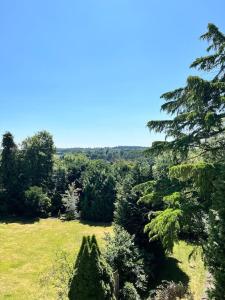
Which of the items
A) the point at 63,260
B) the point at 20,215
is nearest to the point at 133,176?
the point at 63,260

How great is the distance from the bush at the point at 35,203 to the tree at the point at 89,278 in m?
31.4

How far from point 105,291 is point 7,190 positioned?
35.5 metres

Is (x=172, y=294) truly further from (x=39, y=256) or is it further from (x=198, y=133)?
(x=39, y=256)

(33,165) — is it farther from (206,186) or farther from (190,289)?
(206,186)

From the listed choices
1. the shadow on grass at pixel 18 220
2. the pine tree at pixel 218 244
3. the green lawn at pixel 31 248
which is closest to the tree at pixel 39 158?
the shadow on grass at pixel 18 220

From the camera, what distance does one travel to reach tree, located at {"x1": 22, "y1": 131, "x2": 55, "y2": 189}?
48438mm

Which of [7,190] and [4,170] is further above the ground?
[4,170]

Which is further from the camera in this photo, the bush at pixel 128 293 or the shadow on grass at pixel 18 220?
the shadow on grass at pixel 18 220

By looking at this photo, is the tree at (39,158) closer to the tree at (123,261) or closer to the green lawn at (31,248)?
the green lawn at (31,248)

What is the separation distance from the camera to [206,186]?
1071 cm

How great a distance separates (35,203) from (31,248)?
13355 millimetres

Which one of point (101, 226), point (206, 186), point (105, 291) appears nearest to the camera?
point (206, 186)

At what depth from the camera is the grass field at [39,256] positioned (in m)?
20.2

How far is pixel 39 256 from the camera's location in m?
27.1
